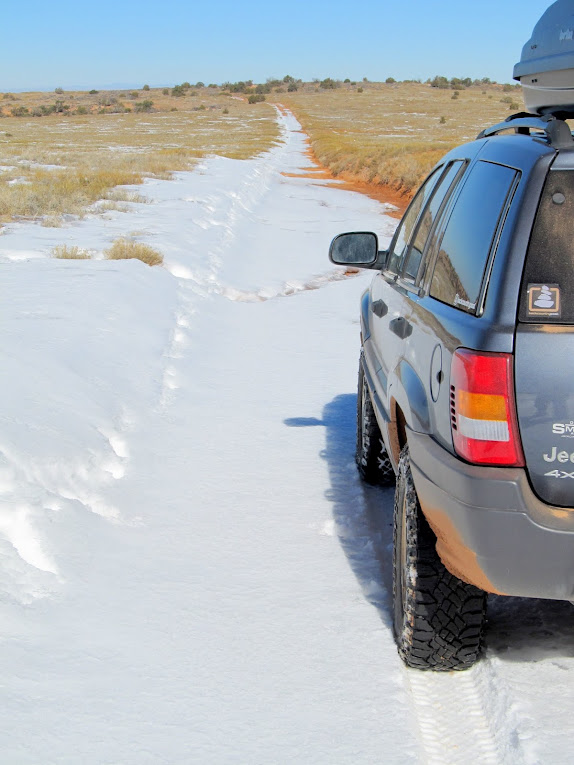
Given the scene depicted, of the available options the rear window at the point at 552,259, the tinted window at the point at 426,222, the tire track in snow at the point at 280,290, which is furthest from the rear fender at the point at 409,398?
the tire track in snow at the point at 280,290

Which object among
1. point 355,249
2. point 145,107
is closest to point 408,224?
point 355,249

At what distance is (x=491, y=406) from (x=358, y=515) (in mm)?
2271

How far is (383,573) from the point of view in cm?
396

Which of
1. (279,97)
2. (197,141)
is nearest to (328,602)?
(197,141)

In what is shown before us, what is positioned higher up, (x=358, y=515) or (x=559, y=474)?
(x=559, y=474)

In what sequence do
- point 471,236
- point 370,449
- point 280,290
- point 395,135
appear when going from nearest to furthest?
point 471,236
point 370,449
point 280,290
point 395,135

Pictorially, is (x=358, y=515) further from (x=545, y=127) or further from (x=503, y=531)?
(x=545, y=127)

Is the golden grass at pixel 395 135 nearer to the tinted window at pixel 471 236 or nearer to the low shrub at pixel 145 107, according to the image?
the tinted window at pixel 471 236

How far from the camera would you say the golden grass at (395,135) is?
94.6 ft

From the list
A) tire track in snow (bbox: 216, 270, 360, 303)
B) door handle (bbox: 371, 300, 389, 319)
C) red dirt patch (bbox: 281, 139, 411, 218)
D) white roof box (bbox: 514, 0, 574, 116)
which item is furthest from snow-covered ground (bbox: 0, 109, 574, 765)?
red dirt patch (bbox: 281, 139, 411, 218)

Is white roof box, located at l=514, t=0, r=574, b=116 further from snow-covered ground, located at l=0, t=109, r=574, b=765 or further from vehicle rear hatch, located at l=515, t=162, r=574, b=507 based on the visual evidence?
snow-covered ground, located at l=0, t=109, r=574, b=765

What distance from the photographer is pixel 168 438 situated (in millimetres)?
5773

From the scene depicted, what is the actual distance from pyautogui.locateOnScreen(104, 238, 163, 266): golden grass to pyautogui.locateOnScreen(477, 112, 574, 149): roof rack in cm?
838

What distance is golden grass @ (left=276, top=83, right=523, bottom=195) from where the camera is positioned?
94.6 ft
